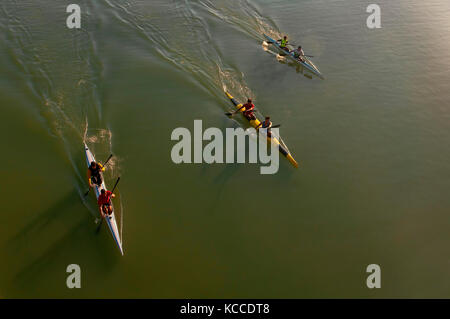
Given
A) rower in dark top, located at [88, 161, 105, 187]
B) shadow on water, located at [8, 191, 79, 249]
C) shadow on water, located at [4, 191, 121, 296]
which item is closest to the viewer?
shadow on water, located at [4, 191, 121, 296]

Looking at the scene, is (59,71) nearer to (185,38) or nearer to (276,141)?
(185,38)

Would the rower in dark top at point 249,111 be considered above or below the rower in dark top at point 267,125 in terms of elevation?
above

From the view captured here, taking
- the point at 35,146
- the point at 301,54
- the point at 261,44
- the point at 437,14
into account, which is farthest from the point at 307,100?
the point at 437,14

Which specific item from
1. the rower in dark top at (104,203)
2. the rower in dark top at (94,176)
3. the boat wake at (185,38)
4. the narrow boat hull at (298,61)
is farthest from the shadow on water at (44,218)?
the narrow boat hull at (298,61)

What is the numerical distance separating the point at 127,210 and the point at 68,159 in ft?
14.5

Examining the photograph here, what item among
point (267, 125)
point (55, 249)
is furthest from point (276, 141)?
point (55, 249)

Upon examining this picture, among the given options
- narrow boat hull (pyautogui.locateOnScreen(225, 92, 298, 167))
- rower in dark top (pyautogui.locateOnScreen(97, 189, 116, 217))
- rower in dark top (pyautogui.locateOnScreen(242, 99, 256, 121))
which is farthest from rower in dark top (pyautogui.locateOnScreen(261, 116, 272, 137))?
rower in dark top (pyautogui.locateOnScreen(97, 189, 116, 217))

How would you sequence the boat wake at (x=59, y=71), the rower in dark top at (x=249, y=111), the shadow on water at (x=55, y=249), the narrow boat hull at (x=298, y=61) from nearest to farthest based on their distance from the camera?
the shadow on water at (x=55, y=249) < the boat wake at (x=59, y=71) < the rower in dark top at (x=249, y=111) < the narrow boat hull at (x=298, y=61)

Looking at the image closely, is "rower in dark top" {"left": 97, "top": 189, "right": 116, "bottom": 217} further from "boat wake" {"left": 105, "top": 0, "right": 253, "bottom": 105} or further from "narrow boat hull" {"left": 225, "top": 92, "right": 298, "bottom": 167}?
"boat wake" {"left": 105, "top": 0, "right": 253, "bottom": 105}

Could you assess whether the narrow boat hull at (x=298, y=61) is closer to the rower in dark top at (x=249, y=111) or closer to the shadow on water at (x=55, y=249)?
the rower in dark top at (x=249, y=111)

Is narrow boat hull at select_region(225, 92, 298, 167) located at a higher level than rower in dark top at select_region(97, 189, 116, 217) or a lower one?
higher

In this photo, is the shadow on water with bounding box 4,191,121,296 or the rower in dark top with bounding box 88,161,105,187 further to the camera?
the rower in dark top with bounding box 88,161,105,187
